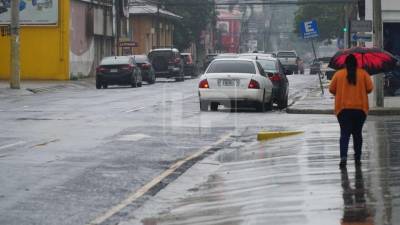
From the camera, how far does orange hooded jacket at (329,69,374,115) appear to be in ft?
41.1

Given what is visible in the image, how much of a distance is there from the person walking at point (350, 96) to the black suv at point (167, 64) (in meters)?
41.7

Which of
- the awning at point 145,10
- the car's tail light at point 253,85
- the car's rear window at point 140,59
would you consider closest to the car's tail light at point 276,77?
the car's tail light at point 253,85

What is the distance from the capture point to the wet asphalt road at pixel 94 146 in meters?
10.6

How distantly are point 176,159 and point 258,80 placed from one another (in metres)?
10.7

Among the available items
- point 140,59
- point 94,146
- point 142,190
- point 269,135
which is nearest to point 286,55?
point 140,59

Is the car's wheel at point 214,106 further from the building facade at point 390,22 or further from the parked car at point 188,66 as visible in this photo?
the parked car at point 188,66

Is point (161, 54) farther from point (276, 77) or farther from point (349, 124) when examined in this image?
point (349, 124)

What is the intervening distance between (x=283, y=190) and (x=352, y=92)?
2290 millimetres

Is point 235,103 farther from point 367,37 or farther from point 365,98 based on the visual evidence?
point 365,98

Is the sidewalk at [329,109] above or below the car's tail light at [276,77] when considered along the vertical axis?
below

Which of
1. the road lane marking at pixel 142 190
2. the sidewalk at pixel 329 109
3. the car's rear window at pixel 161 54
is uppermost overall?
the car's rear window at pixel 161 54

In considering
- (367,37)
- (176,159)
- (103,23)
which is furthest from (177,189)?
(103,23)

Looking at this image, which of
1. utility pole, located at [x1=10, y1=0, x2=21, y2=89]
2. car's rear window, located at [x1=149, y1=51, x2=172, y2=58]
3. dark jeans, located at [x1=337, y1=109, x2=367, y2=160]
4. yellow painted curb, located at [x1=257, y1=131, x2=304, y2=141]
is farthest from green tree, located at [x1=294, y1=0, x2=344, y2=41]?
dark jeans, located at [x1=337, y1=109, x2=367, y2=160]

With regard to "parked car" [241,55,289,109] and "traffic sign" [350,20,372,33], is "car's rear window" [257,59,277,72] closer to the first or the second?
→ "parked car" [241,55,289,109]
